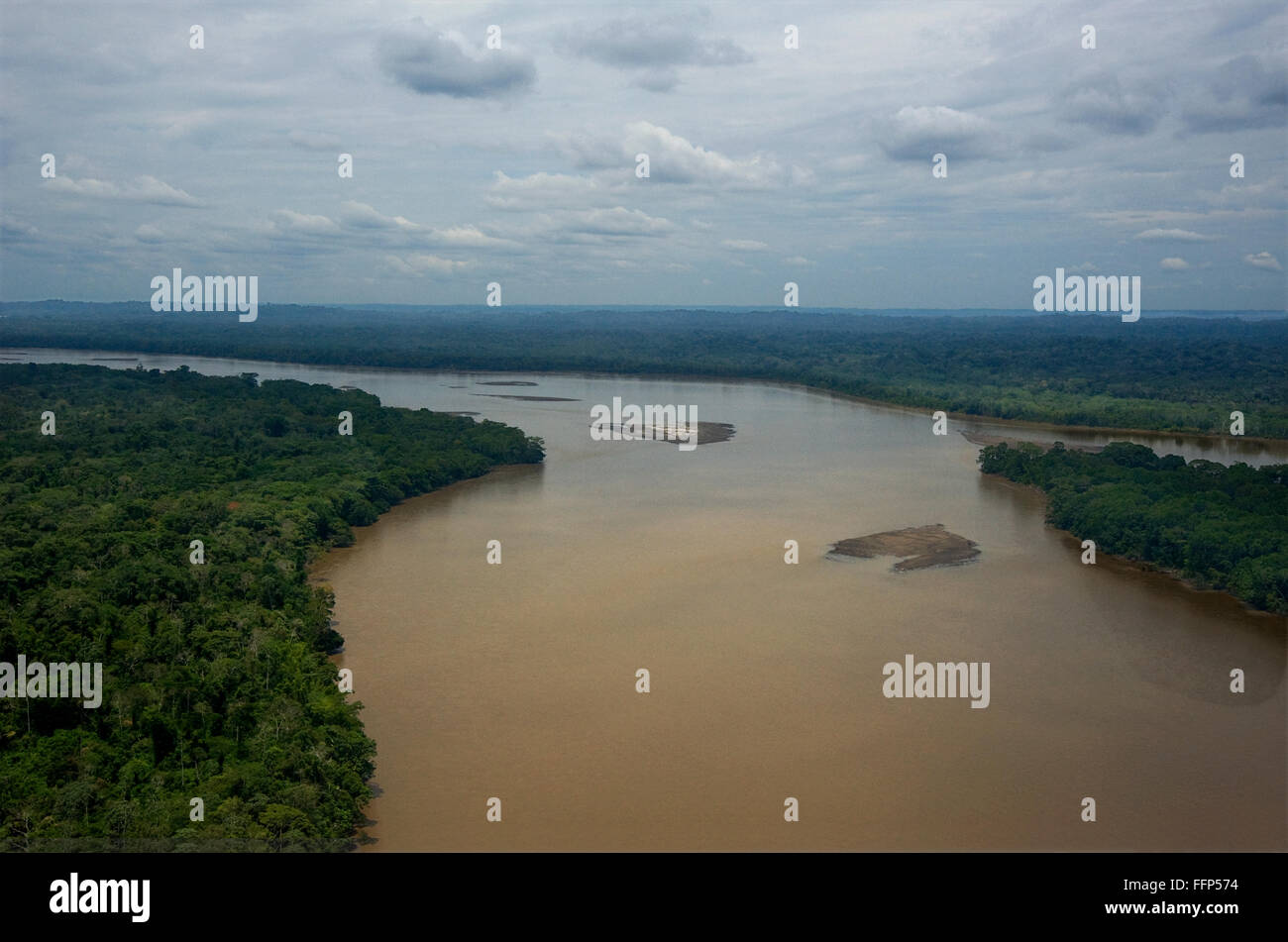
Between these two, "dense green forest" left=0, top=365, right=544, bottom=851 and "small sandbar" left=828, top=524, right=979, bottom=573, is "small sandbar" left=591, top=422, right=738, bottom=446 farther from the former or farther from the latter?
"small sandbar" left=828, top=524, right=979, bottom=573

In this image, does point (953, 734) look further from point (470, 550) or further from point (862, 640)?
point (470, 550)

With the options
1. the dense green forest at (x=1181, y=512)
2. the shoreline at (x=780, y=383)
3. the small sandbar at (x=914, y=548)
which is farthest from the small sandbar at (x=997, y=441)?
the small sandbar at (x=914, y=548)

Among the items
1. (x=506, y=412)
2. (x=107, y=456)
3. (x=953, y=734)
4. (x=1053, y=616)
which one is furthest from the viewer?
(x=506, y=412)

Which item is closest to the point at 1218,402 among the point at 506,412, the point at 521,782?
the point at 506,412

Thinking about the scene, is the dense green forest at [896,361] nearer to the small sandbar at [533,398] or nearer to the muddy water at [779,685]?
the small sandbar at [533,398]
